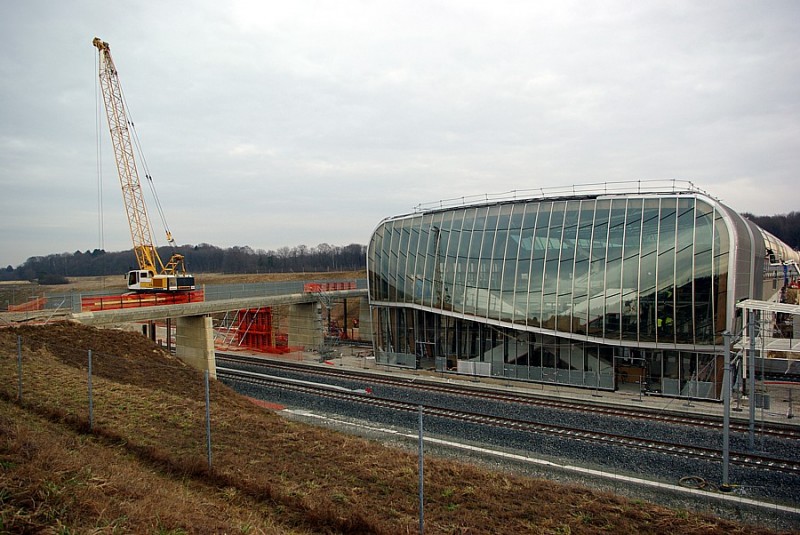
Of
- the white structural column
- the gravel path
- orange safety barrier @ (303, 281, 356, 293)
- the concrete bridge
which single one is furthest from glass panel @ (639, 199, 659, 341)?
orange safety barrier @ (303, 281, 356, 293)

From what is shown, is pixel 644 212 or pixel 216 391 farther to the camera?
pixel 644 212

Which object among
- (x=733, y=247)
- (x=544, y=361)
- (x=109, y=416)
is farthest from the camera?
(x=544, y=361)

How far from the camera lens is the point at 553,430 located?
63.1 feet

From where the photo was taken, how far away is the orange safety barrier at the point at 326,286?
46.1 meters

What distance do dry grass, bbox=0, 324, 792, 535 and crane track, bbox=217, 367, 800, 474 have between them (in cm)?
585

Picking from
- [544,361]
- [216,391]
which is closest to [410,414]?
[216,391]

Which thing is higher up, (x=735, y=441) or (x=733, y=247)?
(x=733, y=247)

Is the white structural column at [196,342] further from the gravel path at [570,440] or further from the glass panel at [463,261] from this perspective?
the glass panel at [463,261]

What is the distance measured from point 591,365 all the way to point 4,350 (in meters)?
28.5

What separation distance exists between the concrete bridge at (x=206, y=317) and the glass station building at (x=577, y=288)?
8.89 m

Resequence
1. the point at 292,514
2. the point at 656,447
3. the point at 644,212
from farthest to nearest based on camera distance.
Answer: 1. the point at 644,212
2. the point at 656,447
3. the point at 292,514

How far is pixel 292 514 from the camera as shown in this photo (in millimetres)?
9922

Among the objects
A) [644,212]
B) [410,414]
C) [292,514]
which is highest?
[644,212]

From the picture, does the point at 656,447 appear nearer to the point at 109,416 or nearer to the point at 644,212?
the point at 644,212
